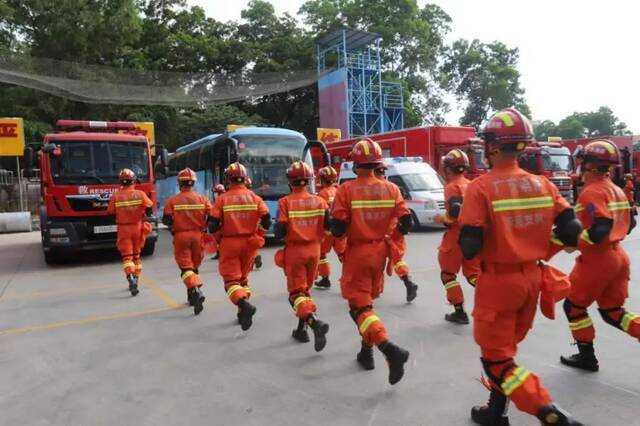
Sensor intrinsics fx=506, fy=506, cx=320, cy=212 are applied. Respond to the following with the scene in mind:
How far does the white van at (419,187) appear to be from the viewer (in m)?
14.9

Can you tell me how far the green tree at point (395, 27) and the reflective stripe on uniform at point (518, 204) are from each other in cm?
3261

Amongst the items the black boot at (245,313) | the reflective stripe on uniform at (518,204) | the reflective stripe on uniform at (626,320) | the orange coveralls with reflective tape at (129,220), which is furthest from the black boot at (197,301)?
the reflective stripe on uniform at (626,320)

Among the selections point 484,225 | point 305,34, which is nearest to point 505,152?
point 484,225

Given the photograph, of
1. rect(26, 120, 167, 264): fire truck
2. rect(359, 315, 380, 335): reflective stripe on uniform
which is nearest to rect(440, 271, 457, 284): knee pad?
rect(359, 315, 380, 335): reflective stripe on uniform

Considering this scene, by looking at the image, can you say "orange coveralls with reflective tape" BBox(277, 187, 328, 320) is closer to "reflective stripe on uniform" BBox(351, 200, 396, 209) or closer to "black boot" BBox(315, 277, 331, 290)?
"reflective stripe on uniform" BBox(351, 200, 396, 209)

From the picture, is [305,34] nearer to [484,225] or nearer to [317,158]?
[317,158]

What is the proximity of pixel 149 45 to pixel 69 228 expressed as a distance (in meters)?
24.3

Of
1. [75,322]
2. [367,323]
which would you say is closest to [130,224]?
[75,322]

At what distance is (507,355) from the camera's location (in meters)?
3.02

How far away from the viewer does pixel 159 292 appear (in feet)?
25.7

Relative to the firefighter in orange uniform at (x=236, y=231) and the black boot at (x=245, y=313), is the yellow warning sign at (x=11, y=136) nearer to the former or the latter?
the firefighter in orange uniform at (x=236, y=231)

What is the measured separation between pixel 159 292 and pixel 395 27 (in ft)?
104

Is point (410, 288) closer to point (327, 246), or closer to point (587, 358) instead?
point (327, 246)

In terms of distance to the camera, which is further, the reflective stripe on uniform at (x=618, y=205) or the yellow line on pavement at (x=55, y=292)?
the yellow line on pavement at (x=55, y=292)
